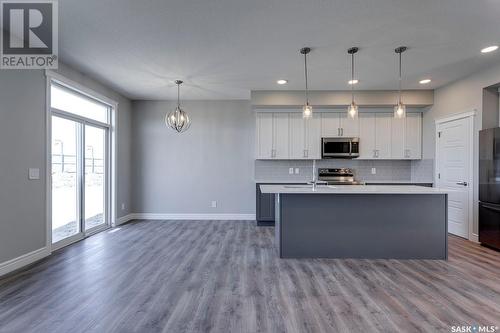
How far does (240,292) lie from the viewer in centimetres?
252

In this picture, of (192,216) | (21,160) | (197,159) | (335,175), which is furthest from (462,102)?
(21,160)

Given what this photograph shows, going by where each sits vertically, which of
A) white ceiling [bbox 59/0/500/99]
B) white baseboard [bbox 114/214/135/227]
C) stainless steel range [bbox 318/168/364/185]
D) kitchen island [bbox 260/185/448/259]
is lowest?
white baseboard [bbox 114/214/135/227]

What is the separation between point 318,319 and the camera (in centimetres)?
208

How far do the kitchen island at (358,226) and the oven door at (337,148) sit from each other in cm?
200

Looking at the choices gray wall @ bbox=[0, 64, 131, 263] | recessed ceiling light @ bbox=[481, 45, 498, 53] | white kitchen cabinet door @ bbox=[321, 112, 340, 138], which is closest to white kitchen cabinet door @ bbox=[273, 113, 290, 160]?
white kitchen cabinet door @ bbox=[321, 112, 340, 138]

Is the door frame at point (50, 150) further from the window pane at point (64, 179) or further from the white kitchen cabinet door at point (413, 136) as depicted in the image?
the white kitchen cabinet door at point (413, 136)

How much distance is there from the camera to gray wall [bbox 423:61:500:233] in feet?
13.2

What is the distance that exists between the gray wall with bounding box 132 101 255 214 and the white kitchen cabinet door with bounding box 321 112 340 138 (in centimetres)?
158

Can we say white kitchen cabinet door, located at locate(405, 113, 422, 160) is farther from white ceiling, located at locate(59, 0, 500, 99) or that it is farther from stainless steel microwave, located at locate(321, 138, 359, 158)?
stainless steel microwave, located at locate(321, 138, 359, 158)

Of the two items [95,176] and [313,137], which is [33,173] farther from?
[313,137]

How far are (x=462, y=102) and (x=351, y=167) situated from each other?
2.21 m

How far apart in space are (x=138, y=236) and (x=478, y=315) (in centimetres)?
457

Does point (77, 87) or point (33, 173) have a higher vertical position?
point (77, 87)

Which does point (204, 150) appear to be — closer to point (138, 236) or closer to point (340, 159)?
point (138, 236)
